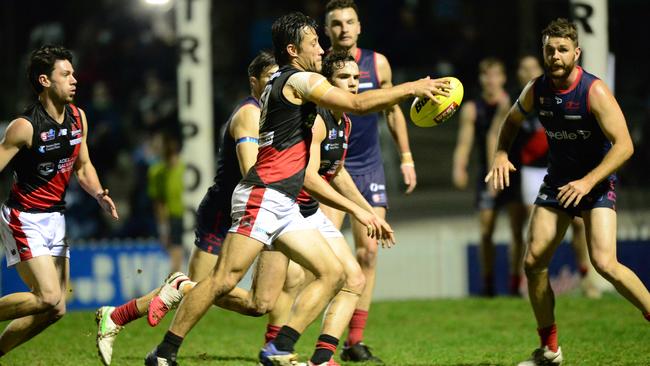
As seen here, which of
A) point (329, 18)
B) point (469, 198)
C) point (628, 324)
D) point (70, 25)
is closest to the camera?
point (329, 18)

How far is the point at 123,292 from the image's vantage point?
45.0ft

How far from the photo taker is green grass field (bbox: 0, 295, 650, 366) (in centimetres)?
920

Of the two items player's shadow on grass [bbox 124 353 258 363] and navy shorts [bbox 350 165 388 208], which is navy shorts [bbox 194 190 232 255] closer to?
player's shadow on grass [bbox 124 353 258 363]

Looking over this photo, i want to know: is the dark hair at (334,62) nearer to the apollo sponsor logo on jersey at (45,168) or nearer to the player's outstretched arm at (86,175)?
the player's outstretched arm at (86,175)

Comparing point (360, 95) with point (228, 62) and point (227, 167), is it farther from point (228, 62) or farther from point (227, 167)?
point (228, 62)

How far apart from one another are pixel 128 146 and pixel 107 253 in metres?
6.70

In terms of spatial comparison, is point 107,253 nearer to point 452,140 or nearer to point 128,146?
point 128,146

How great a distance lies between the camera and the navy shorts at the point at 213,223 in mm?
8773

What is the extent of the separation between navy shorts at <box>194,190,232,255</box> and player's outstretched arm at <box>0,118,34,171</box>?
1.38 metres

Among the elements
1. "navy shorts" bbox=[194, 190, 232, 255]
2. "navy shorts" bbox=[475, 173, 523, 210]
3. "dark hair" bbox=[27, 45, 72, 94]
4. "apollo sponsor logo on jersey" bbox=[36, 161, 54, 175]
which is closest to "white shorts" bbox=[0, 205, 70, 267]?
"apollo sponsor logo on jersey" bbox=[36, 161, 54, 175]

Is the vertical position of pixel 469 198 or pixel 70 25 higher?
pixel 70 25

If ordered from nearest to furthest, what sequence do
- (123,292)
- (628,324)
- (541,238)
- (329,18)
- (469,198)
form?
(541,238) → (329,18) → (628,324) → (123,292) → (469,198)

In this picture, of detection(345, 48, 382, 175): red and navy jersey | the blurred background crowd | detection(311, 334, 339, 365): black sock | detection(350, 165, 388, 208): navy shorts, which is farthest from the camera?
the blurred background crowd

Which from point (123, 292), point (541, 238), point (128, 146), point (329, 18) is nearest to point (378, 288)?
point (123, 292)
